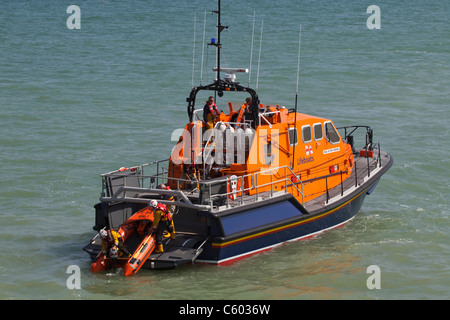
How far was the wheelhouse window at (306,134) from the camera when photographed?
1655cm

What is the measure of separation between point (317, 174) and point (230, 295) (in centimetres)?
426

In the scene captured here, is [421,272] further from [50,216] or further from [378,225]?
[50,216]

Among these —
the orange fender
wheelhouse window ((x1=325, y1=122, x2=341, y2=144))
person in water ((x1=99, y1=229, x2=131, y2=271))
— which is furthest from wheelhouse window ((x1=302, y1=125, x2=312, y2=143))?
person in water ((x1=99, y1=229, x2=131, y2=271))

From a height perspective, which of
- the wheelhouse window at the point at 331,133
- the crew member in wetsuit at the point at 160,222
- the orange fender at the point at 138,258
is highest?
the wheelhouse window at the point at 331,133

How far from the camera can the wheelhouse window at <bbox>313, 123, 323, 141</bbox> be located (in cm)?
1686

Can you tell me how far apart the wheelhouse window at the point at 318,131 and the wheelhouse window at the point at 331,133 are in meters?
0.23

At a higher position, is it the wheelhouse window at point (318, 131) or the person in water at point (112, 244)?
the wheelhouse window at point (318, 131)

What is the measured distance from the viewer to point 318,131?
16938 mm

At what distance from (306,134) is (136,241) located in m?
4.49

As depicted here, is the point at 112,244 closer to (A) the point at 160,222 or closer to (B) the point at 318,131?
(A) the point at 160,222

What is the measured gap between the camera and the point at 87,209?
60.7 feet

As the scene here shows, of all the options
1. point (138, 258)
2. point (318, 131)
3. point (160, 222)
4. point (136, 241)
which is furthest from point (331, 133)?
point (138, 258)

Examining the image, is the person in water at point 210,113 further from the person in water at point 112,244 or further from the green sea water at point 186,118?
the person in water at point 112,244

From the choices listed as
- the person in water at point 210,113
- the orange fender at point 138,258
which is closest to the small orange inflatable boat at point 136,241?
the orange fender at point 138,258
